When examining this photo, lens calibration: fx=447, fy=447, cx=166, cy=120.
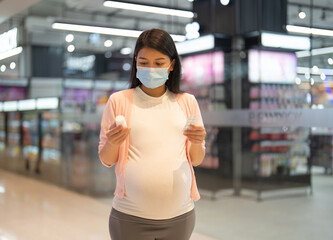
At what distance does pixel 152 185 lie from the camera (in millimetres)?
1636

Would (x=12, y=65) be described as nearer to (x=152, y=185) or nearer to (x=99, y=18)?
(x=99, y=18)

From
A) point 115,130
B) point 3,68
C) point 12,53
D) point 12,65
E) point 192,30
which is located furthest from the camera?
point 3,68

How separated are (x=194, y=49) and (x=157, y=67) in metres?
3.65

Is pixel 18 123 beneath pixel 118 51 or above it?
beneath

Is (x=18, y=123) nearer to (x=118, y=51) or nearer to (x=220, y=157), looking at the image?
(x=118, y=51)

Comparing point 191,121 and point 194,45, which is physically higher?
point 194,45

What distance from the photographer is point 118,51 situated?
634 cm

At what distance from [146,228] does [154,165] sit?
0.76 ft

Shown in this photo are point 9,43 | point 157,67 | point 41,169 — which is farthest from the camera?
point 9,43

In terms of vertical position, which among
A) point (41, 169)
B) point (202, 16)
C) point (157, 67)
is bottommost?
point (41, 169)

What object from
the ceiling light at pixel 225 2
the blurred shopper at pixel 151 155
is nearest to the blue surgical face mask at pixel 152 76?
the blurred shopper at pixel 151 155

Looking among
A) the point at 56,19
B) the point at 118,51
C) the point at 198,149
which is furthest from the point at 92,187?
the point at 198,149

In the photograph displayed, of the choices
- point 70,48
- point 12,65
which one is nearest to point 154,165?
point 70,48

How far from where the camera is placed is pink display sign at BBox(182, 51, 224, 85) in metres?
5.44
